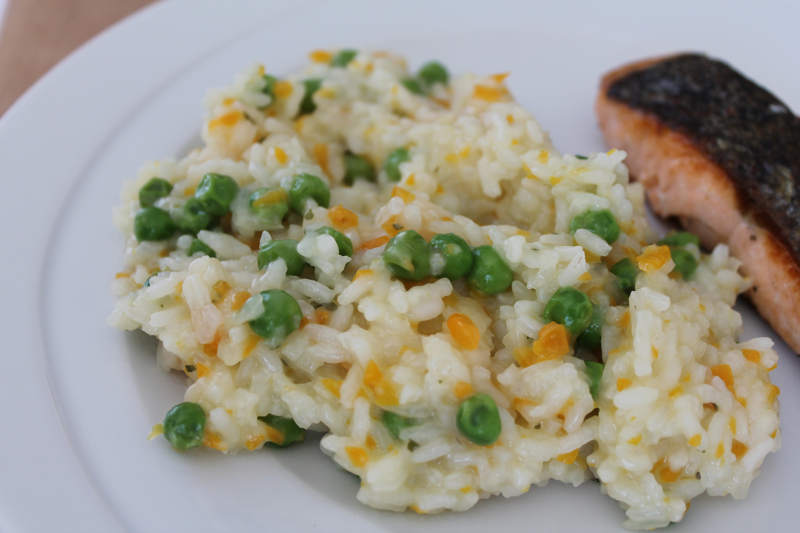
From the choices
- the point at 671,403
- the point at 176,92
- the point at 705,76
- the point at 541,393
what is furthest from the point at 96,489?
the point at 705,76

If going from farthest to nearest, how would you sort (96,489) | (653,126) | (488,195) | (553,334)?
(653,126), (488,195), (553,334), (96,489)

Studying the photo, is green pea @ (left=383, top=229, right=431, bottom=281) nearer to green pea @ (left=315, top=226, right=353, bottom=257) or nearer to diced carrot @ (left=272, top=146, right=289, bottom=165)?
green pea @ (left=315, top=226, right=353, bottom=257)

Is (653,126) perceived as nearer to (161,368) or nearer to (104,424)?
(161,368)

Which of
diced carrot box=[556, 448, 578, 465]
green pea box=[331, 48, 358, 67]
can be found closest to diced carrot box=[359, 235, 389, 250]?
diced carrot box=[556, 448, 578, 465]

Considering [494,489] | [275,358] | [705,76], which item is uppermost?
[705,76]

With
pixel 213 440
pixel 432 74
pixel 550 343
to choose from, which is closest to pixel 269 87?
pixel 432 74

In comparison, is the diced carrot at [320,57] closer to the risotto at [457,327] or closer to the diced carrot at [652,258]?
the risotto at [457,327]

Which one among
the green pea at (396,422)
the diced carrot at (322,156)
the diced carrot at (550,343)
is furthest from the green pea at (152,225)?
the diced carrot at (550,343)
